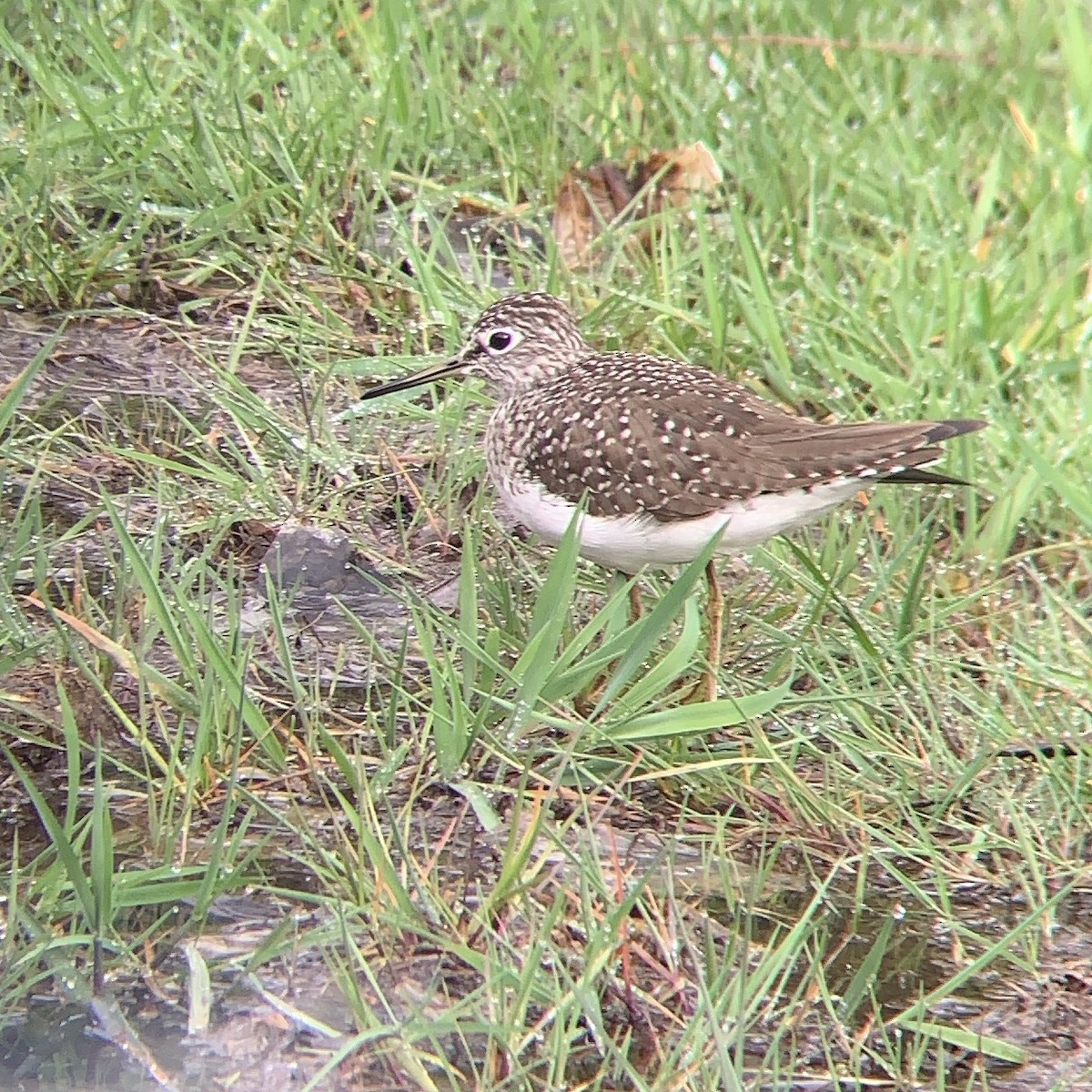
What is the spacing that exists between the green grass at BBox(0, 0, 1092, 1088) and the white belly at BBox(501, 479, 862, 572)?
0.22 metres

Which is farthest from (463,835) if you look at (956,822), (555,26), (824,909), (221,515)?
(555,26)

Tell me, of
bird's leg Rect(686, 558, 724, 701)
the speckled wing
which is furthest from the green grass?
the speckled wing

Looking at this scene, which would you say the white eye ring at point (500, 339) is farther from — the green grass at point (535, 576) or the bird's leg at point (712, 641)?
the bird's leg at point (712, 641)

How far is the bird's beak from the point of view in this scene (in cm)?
559

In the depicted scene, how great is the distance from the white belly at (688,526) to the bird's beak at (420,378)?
0.88 meters

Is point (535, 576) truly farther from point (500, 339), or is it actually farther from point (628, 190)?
point (628, 190)

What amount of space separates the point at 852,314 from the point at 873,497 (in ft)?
2.55

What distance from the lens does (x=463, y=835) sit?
4121 millimetres

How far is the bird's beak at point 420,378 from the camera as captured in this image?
5.59 m

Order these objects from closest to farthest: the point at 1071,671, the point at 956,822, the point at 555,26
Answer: the point at 956,822 < the point at 1071,671 < the point at 555,26

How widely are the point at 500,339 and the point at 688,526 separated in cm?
102

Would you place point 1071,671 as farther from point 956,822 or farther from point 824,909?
point 824,909

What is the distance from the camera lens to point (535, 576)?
5.08 m

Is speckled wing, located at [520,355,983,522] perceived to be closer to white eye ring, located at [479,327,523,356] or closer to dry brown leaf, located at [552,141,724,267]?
white eye ring, located at [479,327,523,356]
